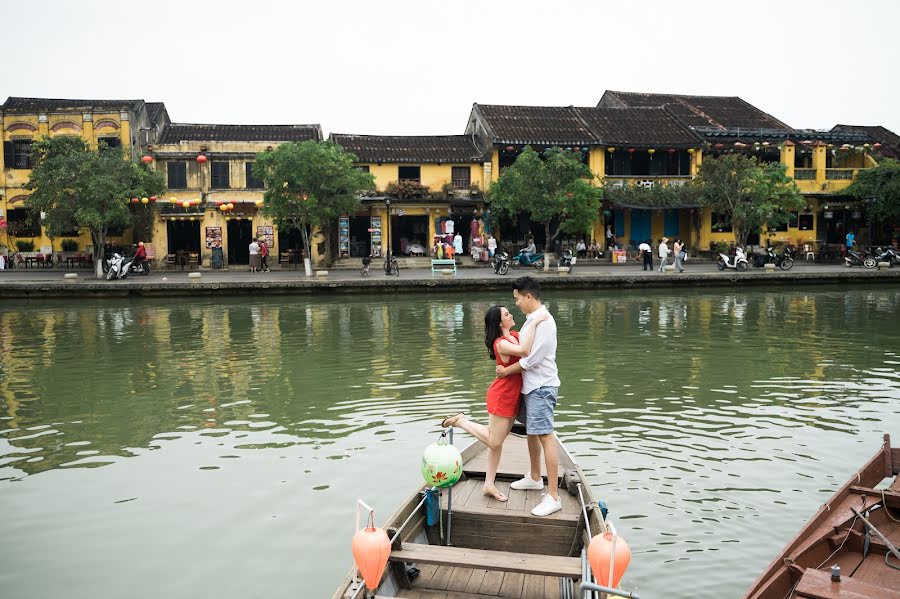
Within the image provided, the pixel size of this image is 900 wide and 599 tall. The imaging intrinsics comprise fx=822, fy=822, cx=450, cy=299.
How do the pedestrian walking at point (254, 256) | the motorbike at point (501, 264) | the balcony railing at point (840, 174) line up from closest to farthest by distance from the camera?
1. the motorbike at point (501, 264)
2. the pedestrian walking at point (254, 256)
3. the balcony railing at point (840, 174)

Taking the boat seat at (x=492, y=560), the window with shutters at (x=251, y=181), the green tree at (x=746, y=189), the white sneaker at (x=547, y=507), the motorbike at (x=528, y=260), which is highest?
the window with shutters at (x=251, y=181)

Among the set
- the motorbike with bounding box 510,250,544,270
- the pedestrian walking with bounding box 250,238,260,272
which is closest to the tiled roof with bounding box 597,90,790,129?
the motorbike with bounding box 510,250,544,270

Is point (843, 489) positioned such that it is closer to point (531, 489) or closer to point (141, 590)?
point (531, 489)

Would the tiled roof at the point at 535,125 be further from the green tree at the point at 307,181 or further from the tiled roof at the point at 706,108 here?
the green tree at the point at 307,181

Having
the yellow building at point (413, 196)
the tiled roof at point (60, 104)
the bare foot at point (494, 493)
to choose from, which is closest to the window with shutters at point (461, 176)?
the yellow building at point (413, 196)

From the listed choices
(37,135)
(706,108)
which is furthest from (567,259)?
(37,135)

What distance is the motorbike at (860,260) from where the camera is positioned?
93.6 feet

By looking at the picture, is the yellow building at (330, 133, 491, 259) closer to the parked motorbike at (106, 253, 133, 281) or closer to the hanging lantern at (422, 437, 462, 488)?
the parked motorbike at (106, 253, 133, 281)

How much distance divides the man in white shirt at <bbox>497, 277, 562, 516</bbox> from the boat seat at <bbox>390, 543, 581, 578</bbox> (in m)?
0.89

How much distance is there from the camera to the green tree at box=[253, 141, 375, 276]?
25.2m

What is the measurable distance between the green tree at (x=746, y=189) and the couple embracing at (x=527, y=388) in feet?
80.7

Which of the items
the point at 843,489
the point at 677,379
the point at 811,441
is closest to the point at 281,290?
the point at 677,379

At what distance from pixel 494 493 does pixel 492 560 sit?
1.12m

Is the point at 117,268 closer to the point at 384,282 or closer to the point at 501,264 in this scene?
the point at 384,282
